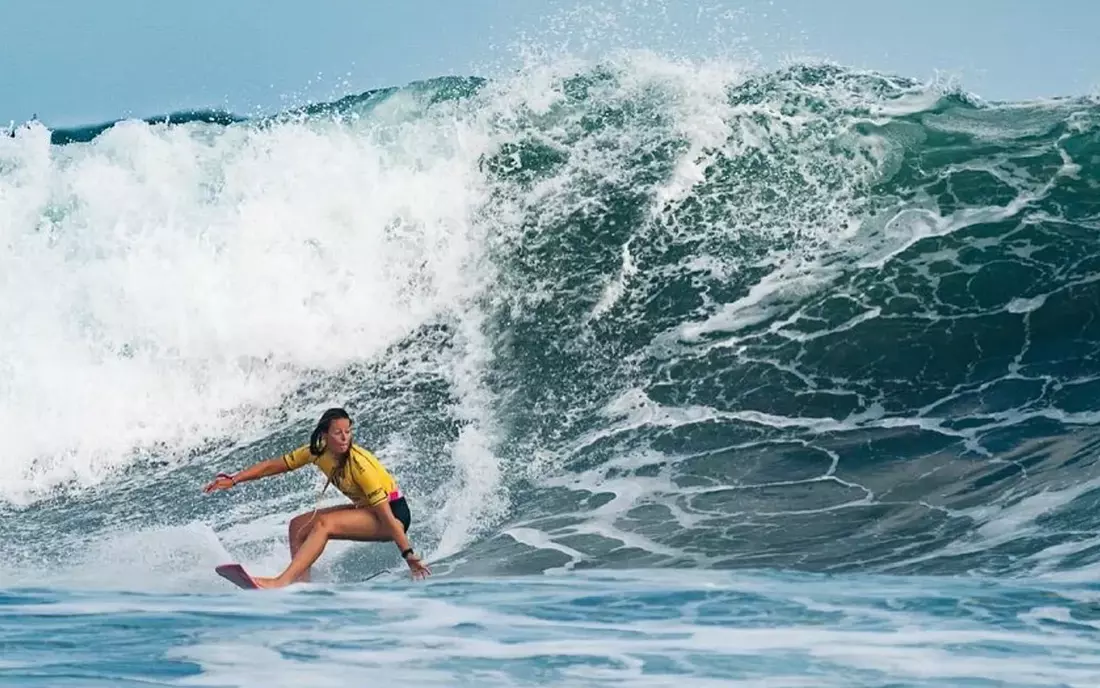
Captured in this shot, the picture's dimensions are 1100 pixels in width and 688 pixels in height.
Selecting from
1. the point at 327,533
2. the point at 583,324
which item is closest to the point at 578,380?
the point at 583,324

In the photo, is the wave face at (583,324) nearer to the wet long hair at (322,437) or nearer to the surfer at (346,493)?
the surfer at (346,493)

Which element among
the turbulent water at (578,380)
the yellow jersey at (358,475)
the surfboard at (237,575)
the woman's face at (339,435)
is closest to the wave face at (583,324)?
the turbulent water at (578,380)

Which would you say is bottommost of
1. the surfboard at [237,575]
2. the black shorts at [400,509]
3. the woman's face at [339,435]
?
the surfboard at [237,575]

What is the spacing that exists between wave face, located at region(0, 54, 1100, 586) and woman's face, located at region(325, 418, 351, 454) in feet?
2.82

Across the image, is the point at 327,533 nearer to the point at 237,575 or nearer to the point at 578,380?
the point at 237,575

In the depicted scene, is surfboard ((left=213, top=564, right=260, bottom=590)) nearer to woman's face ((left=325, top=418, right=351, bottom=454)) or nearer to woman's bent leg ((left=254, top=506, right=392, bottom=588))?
woman's bent leg ((left=254, top=506, right=392, bottom=588))

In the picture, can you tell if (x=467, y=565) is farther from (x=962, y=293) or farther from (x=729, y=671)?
(x=962, y=293)

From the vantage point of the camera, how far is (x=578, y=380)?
876cm

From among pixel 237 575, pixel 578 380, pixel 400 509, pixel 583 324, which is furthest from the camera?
pixel 583 324

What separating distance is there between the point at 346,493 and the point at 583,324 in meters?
4.00

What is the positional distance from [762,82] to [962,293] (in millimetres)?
3348

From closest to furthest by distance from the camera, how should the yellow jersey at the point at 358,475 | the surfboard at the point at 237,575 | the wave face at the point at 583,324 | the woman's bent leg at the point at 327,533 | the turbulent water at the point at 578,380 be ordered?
the turbulent water at the point at 578,380 < the surfboard at the point at 237,575 < the woman's bent leg at the point at 327,533 < the yellow jersey at the point at 358,475 < the wave face at the point at 583,324

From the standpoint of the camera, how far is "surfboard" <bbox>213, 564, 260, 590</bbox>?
5.29 m

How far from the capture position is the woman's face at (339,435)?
548cm
